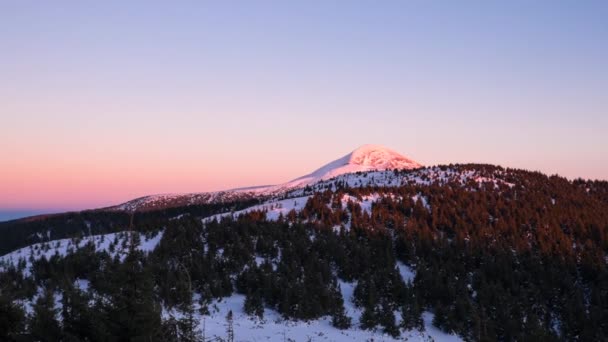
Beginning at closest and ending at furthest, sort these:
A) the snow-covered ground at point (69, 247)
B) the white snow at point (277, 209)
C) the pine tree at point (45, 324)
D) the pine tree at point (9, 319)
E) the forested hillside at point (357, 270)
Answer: the pine tree at point (45, 324) < the pine tree at point (9, 319) < the forested hillside at point (357, 270) < the snow-covered ground at point (69, 247) < the white snow at point (277, 209)

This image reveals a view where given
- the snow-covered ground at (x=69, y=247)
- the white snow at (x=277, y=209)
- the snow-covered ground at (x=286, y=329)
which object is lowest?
the snow-covered ground at (x=286, y=329)

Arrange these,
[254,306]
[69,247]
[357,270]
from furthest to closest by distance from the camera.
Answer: [69,247]
[357,270]
[254,306]

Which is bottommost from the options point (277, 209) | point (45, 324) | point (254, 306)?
point (254, 306)

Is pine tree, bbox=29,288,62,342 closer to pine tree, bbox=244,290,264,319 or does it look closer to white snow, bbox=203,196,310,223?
pine tree, bbox=244,290,264,319

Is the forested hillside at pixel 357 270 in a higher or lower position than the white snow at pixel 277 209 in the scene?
lower

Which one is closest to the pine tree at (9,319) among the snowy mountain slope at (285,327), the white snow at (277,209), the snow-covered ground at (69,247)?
the snowy mountain slope at (285,327)

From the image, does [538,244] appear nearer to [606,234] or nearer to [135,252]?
[606,234]

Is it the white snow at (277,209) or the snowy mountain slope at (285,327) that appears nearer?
the snowy mountain slope at (285,327)

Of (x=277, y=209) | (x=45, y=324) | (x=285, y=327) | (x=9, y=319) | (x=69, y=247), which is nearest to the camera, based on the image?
(x=45, y=324)

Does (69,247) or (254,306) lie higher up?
(69,247)

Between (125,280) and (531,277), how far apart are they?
37.9 metres

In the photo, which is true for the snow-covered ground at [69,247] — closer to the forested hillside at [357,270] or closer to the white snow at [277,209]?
the forested hillside at [357,270]

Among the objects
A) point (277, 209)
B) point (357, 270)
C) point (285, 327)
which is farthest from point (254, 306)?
point (277, 209)

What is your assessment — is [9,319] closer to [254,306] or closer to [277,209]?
[254,306]
